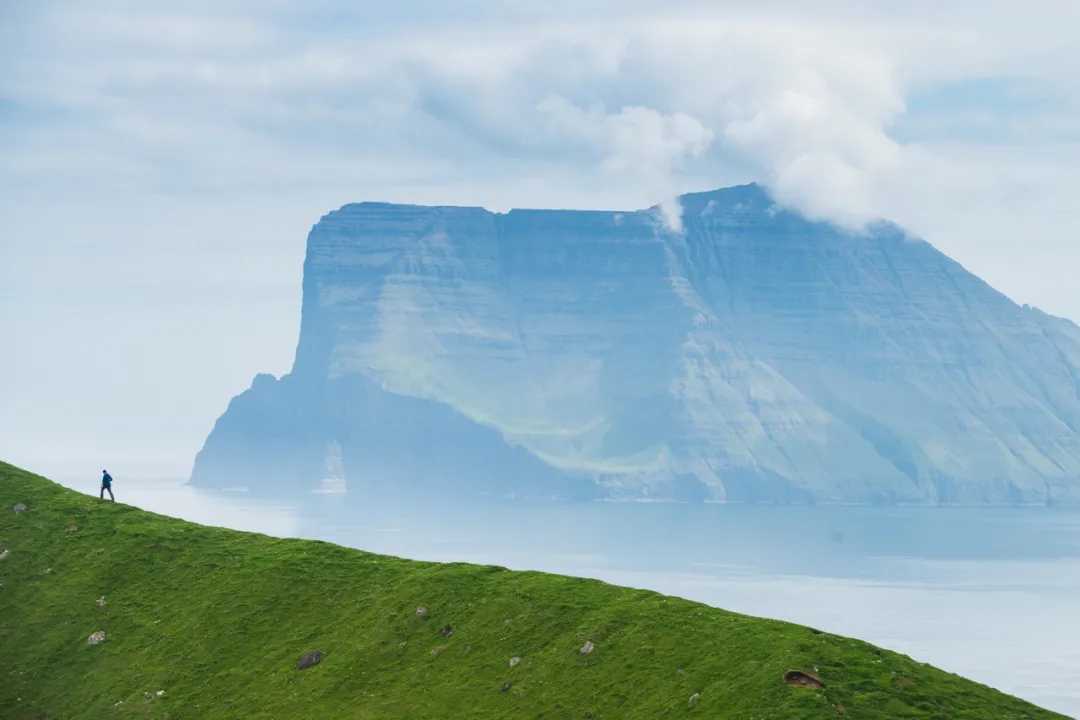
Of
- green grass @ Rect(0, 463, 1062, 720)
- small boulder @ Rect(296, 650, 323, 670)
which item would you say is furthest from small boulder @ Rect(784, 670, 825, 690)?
small boulder @ Rect(296, 650, 323, 670)

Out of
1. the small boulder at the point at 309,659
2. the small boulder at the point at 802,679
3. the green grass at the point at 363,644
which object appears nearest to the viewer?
the small boulder at the point at 802,679

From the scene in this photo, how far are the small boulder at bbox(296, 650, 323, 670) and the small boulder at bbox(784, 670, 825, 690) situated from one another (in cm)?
2798

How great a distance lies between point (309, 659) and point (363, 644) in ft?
10.0

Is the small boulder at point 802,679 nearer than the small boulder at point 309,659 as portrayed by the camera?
Yes

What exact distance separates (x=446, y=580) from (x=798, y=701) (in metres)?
28.6

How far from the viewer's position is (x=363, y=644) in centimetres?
8344

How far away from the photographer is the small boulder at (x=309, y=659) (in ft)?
273

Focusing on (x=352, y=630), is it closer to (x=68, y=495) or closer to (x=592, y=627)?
(x=592, y=627)

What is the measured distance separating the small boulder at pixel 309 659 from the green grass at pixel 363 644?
1.66 ft

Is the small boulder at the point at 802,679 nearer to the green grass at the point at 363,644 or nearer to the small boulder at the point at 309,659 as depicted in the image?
the green grass at the point at 363,644

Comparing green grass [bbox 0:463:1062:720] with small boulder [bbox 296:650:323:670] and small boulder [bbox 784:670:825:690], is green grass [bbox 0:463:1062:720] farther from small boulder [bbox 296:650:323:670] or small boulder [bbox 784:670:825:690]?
small boulder [bbox 784:670:825:690]

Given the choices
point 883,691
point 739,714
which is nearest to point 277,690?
point 739,714

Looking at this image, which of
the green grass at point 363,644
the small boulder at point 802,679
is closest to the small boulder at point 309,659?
the green grass at point 363,644

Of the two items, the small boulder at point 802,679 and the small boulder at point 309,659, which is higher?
the small boulder at point 309,659
